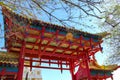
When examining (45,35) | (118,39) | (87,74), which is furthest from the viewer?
(87,74)

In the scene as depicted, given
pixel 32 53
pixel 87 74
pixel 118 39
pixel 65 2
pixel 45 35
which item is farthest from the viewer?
pixel 87 74

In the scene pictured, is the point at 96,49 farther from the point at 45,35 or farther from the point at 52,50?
the point at 45,35

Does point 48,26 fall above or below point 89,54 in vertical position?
above

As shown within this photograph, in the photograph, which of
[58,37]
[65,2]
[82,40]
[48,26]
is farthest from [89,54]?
[65,2]

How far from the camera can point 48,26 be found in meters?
8.95

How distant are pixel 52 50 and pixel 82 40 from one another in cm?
153

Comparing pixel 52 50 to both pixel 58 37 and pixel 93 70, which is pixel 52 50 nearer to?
pixel 58 37

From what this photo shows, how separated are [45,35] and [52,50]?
1.63 metres

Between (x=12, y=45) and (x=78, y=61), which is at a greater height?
(x=12, y=45)

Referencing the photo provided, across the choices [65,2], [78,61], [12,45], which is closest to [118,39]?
[78,61]

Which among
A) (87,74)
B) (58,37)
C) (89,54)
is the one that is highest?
(58,37)

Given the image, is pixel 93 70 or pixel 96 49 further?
pixel 93 70

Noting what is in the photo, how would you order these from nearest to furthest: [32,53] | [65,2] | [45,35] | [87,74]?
[65,2]
[45,35]
[32,53]
[87,74]

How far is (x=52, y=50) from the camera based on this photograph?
10.6 m
